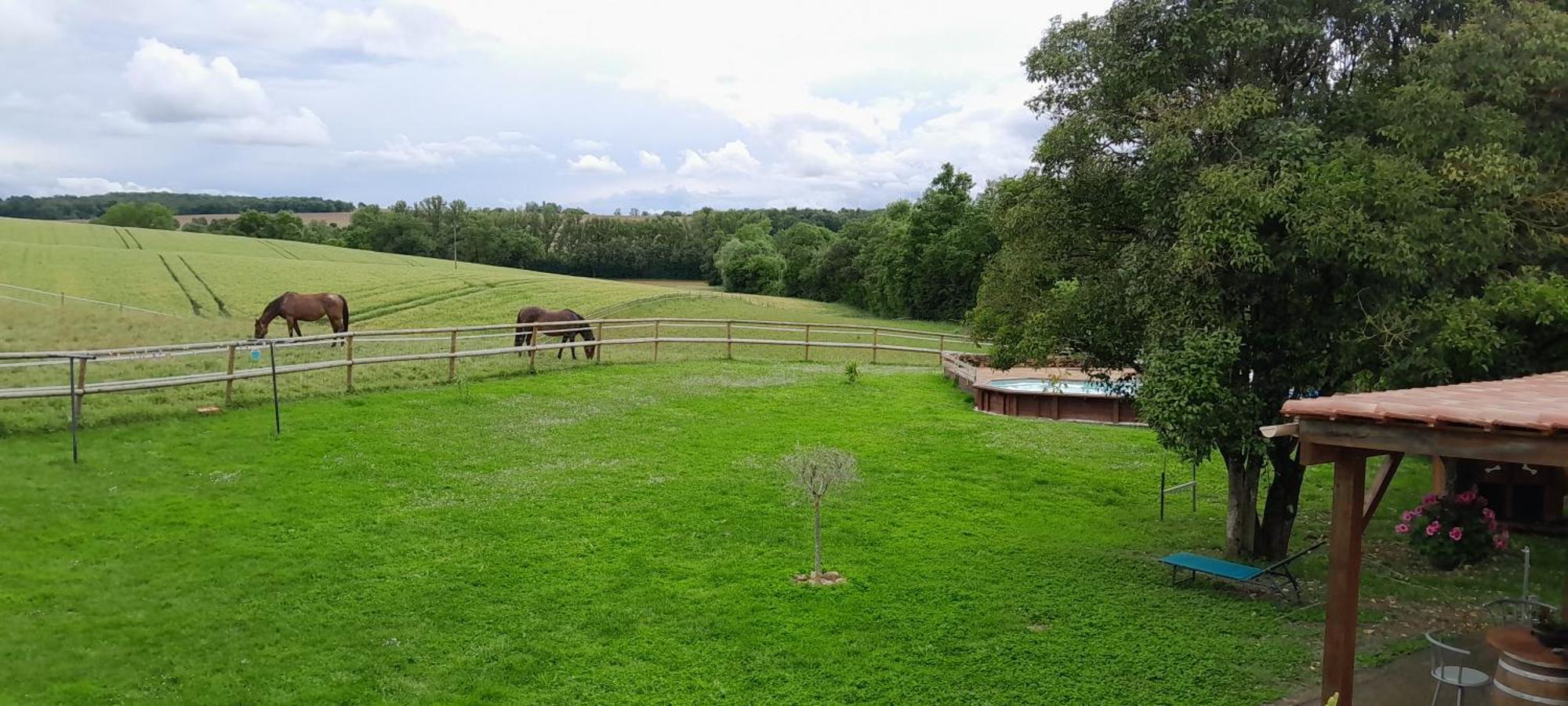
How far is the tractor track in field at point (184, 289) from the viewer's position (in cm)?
3125

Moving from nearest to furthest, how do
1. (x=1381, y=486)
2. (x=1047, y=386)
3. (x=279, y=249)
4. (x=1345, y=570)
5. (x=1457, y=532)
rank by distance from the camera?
(x=1345, y=570) < (x=1381, y=486) < (x=1457, y=532) < (x=1047, y=386) < (x=279, y=249)

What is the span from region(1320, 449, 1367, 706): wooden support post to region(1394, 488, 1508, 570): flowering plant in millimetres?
5169

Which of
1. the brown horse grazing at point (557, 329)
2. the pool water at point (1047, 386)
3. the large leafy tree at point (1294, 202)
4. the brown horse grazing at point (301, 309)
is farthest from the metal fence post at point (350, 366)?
the pool water at point (1047, 386)

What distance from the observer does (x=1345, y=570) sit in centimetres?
525

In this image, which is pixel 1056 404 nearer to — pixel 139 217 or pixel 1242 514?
pixel 1242 514

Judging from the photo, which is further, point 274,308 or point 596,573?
point 274,308

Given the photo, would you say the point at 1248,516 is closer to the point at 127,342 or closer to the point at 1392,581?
the point at 1392,581

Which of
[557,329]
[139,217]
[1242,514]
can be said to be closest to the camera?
[1242,514]

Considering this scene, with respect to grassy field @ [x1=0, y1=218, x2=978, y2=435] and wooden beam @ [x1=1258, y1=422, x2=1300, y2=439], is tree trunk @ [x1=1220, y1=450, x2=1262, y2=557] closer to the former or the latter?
wooden beam @ [x1=1258, y1=422, x2=1300, y2=439]

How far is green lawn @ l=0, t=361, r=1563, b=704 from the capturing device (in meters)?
6.40

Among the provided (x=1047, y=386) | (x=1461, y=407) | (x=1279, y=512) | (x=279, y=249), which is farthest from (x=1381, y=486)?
(x=279, y=249)

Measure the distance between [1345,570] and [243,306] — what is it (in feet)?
118

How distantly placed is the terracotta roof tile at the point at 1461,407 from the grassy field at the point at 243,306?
13.9m

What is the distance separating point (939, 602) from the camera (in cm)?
795
